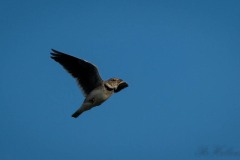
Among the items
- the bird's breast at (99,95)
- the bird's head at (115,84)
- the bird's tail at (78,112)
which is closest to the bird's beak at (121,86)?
the bird's head at (115,84)

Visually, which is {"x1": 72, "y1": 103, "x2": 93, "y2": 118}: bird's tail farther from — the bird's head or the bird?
the bird's head

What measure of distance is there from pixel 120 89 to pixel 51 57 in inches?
128

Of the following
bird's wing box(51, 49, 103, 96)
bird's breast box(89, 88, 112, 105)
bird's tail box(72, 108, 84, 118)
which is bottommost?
bird's tail box(72, 108, 84, 118)

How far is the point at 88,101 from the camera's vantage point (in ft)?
47.4

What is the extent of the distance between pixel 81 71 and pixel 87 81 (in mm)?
477

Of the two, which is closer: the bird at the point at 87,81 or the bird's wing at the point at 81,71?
the bird at the point at 87,81

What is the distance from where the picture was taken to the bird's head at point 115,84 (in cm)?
1498

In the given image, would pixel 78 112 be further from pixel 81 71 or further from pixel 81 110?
pixel 81 71

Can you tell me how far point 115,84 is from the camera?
15414 millimetres

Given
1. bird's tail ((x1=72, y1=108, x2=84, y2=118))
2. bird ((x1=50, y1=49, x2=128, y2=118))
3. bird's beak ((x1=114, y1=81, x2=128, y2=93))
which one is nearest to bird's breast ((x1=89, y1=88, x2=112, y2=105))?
bird ((x1=50, y1=49, x2=128, y2=118))

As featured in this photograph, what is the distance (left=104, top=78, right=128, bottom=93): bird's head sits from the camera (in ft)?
49.1

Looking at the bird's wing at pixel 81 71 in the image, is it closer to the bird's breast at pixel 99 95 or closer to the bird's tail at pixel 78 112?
the bird's breast at pixel 99 95

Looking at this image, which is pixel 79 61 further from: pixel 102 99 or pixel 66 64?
pixel 102 99

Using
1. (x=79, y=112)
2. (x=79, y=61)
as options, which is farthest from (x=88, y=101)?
(x=79, y=61)
